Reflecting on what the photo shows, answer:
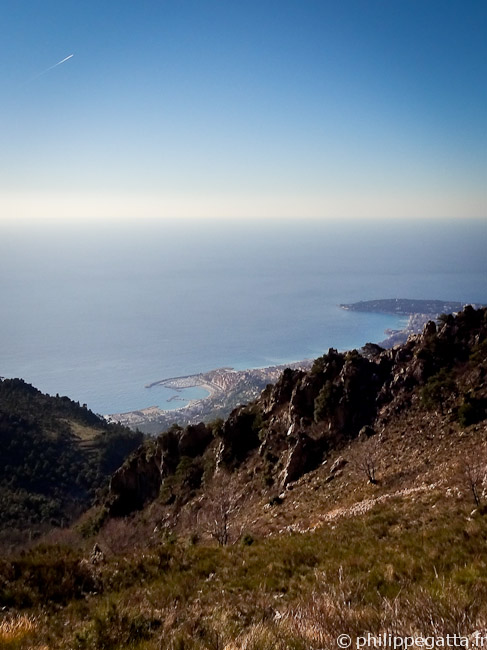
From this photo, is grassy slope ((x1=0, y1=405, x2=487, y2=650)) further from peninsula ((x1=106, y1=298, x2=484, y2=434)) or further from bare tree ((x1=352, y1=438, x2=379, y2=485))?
peninsula ((x1=106, y1=298, x2=484, y2=434))

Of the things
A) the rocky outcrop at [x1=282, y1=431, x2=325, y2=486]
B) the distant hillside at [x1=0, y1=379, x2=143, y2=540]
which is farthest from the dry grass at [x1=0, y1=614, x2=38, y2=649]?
the distant hillside at [x1=0, y1=379, x2=143, y2=540]

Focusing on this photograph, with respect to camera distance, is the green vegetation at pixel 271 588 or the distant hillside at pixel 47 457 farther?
the distant hillside at pixel 47 457

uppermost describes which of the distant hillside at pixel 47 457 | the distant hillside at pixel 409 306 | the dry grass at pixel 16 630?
the dry grass at pixel 16 630

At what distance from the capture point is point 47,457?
158 ft

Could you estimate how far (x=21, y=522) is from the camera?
119ft

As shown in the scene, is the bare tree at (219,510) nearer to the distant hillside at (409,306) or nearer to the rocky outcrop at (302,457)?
the rocky outcrop at (302,457)

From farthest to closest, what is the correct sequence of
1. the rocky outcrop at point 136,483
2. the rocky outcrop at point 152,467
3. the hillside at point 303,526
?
the rocky outcrop at point 136,483 → the rocky outcrop at point 152,467 → the hillside at point 303,526

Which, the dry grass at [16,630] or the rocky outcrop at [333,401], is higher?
the dry grass at [16,630]

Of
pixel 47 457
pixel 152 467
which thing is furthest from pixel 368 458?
pixel 47 457

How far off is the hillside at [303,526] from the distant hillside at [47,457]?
1061 centimetres

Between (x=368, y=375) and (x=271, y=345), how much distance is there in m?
146

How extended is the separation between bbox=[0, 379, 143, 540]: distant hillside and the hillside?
10.6m

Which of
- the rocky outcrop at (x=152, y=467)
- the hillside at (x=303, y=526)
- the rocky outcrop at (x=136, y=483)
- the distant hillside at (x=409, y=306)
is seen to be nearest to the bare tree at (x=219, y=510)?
the hillside at (x=303, y=526)

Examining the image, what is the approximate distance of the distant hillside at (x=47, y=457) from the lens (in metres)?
39.2
